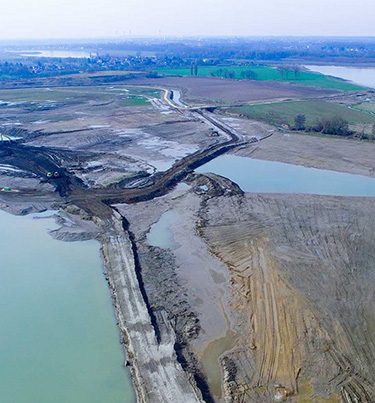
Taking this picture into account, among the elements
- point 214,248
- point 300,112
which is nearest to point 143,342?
point 214,248

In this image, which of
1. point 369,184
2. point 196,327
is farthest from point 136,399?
point 369,184

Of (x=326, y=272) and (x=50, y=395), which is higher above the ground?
(x=326, y=272)

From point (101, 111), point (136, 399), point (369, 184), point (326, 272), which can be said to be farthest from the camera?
point (101, 111)

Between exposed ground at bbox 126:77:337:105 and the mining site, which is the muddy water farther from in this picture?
exposed ground at bbox 126:77:337:105

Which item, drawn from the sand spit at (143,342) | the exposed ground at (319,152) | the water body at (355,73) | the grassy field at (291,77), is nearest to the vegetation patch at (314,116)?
the exposed ground at (319,152)

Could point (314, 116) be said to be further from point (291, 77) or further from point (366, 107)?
point (291, 77)

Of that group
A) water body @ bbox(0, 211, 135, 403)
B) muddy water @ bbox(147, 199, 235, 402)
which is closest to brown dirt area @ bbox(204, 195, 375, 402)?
muddy water @ bbox(147, 199, 235, 402)

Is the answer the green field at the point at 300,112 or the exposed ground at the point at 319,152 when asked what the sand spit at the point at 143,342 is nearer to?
the exposed ground at the point at 319,152

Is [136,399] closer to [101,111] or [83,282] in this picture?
[83,282]
